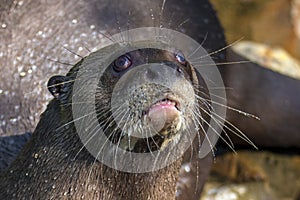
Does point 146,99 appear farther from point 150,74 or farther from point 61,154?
point 61,154

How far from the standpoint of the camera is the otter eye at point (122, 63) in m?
2.61

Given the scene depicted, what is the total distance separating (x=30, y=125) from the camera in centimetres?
349

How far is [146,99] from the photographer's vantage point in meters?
2.49

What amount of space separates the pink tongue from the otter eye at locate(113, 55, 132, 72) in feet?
0.59

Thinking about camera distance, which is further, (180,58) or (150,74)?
(180,58)

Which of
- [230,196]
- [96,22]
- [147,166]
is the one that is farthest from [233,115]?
[147,166]

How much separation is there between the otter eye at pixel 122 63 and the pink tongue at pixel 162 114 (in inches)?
7.1

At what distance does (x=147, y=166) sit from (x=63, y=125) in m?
0.26

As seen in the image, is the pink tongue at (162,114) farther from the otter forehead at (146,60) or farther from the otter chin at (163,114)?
the otter forehead at (146,60)

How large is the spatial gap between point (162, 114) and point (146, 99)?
56 millimetres

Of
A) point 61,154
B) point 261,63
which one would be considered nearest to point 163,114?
point 61,154

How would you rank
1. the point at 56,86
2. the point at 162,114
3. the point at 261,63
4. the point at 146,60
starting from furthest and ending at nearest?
1. the point at 261,63
2. the point at 56,86
3. the point at 146,60
4. the point at 162,114

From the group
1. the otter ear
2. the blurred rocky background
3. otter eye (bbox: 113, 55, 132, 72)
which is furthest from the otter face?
the blurred rocky background

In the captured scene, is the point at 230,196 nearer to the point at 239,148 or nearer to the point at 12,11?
the point at 239,148
